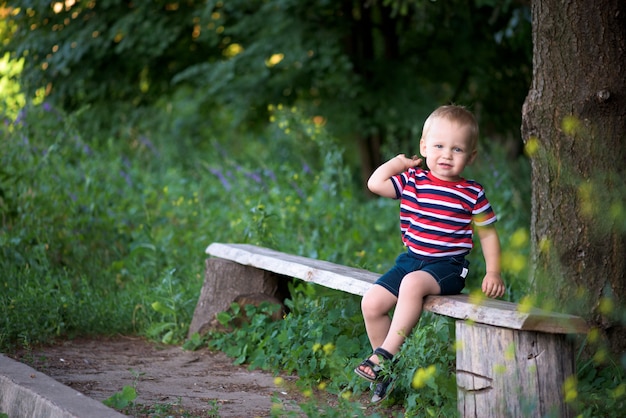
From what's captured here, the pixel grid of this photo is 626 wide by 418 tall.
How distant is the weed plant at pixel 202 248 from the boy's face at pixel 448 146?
0.43m

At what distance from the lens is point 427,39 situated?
10.5m

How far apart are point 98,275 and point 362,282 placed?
9.19ft

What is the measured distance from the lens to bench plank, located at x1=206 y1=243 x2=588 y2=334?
9.97 feet

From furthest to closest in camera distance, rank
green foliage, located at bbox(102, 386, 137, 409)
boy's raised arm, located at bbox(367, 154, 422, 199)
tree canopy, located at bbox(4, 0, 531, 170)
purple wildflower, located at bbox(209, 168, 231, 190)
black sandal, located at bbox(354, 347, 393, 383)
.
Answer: tree canopy, located at bbox(4, 0, 531, 170)
purple wildflower, located at bbox(209, 168, 231, 190)
boy's raised arm, located at bbox(367, 154, 422, 199)
black sandal, located at bbox(354, 347, 393, 383)
green foliage, located at bbox(102, 386, 137, 409)

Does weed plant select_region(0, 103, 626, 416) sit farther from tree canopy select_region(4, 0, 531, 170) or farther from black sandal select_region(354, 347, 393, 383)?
tree canopy select_region(4, 0, 531, 170)

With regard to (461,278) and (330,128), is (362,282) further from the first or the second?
(330,128)

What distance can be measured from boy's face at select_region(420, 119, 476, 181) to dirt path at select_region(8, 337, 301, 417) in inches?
45.3

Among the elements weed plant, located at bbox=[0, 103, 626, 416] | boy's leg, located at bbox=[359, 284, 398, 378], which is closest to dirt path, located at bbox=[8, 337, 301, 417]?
weed plant, located at bbox=[0, 103, 626, 416]

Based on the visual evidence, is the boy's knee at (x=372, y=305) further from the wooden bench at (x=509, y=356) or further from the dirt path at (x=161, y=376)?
the dirt path at (x=161, y=376)

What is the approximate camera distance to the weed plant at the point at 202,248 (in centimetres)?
389

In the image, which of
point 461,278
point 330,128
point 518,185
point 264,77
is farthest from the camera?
point 330,128

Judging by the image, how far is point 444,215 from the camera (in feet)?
12.1

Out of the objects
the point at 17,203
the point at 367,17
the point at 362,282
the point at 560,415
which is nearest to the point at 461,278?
the point at 362,282

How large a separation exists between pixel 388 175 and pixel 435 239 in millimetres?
362
